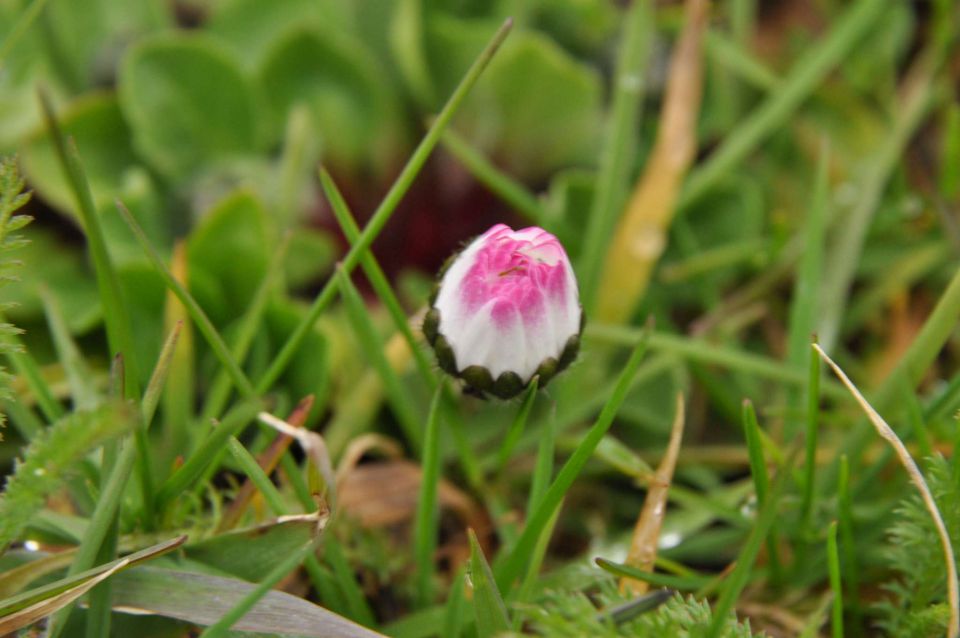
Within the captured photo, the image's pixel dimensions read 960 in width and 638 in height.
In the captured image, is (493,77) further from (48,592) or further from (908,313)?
(48,592)

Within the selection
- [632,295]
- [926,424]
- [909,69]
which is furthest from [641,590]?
[909,69]

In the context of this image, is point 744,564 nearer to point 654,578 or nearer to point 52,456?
point 654,578

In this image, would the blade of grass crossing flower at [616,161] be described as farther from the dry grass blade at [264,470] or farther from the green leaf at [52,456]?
the green leaf at [52,456]

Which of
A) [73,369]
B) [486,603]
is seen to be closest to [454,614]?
[486,603]

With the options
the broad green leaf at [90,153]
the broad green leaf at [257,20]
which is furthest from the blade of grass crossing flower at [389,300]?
the broad green leaf at [257,20]

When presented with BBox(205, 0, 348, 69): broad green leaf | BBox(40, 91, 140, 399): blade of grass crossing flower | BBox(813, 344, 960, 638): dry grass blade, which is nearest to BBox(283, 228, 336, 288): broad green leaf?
BBox(205, 0, 348, 69): broad green leaf

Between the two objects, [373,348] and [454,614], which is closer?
[454,614]
